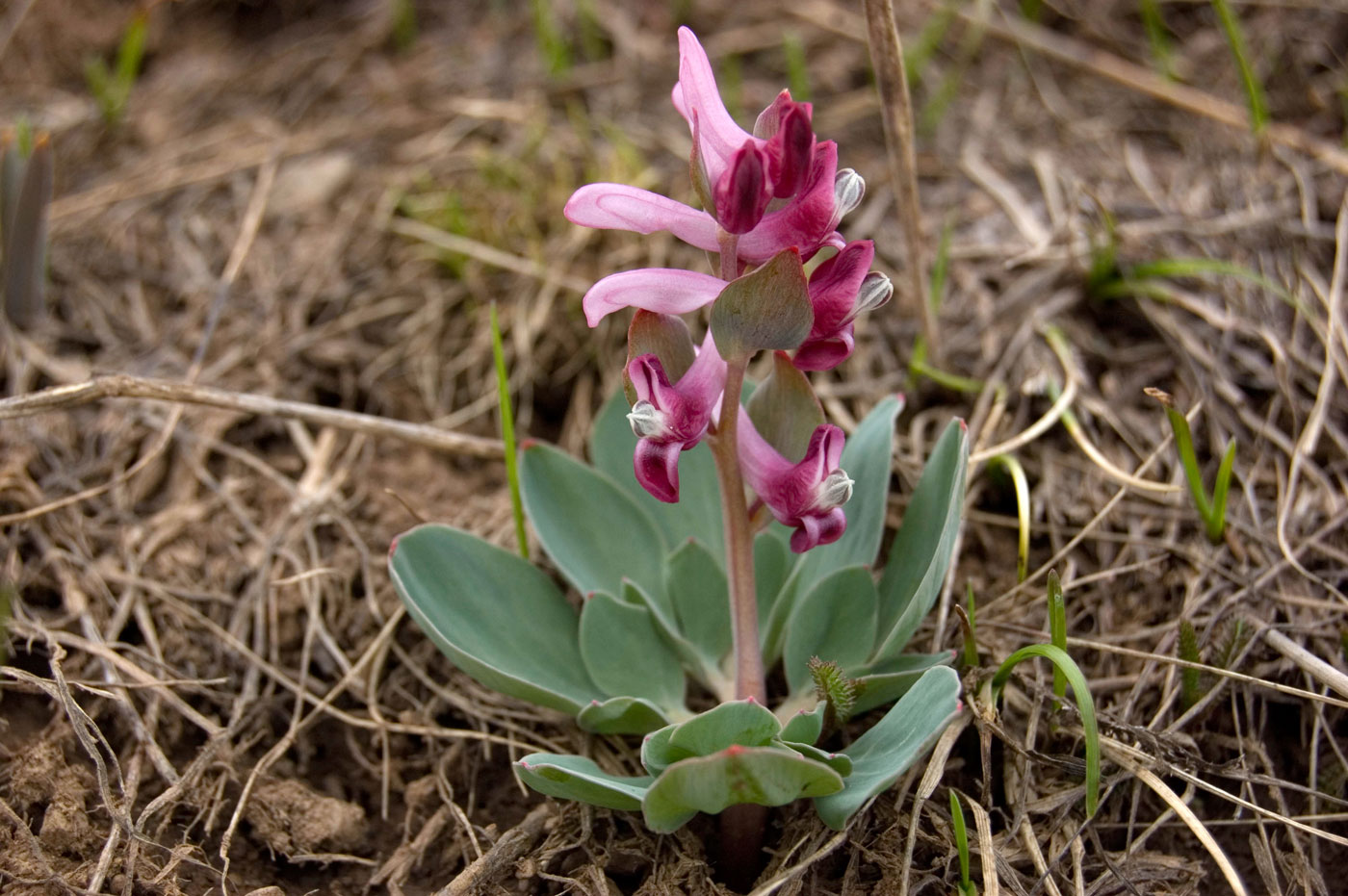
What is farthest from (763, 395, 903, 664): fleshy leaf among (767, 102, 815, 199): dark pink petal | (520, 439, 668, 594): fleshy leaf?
(767, 102, 815, 199): dark pink petal

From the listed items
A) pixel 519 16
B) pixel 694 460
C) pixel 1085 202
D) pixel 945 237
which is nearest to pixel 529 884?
pixel 694 460

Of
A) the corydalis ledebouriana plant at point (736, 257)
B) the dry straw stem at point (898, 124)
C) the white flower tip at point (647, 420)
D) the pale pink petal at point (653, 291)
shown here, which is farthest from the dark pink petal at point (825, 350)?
the dry straw stem at point (898, 124)

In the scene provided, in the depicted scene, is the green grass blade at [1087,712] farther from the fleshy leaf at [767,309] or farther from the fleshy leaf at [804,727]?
the fleshy leaf at [767,309]

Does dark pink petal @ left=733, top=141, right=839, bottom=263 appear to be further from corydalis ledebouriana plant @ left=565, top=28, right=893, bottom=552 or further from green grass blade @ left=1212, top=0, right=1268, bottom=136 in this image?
green grass blade @ left=1212, top=0, right=1268, bottom=136

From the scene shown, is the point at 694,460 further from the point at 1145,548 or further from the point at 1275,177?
the point at 1275,177

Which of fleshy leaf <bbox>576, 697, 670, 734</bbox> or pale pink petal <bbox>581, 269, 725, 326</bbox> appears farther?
fleshy leaf <bbox>576, 697, 670, 734</bbox>

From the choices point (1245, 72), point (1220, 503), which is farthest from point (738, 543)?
point (1245, 72)
